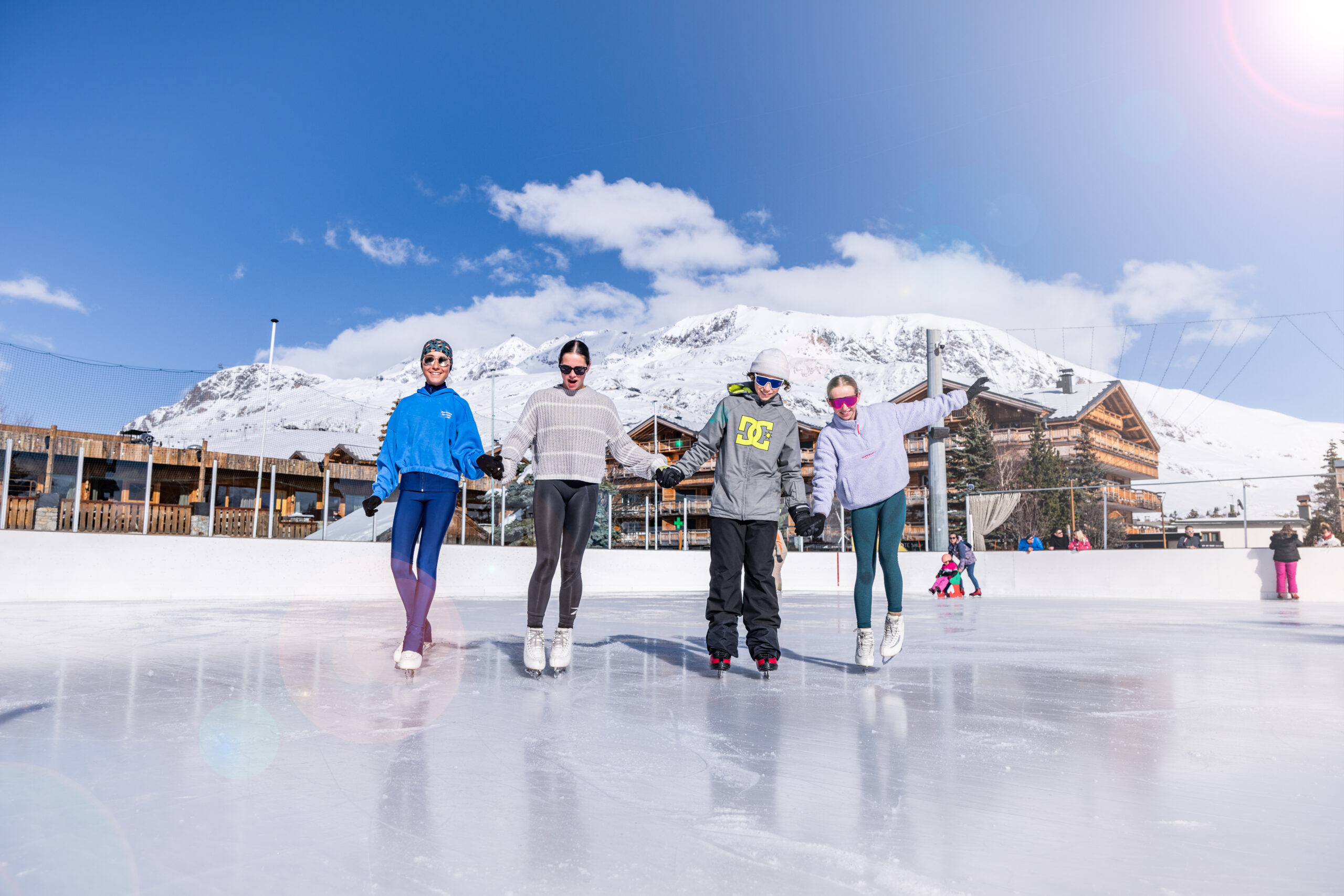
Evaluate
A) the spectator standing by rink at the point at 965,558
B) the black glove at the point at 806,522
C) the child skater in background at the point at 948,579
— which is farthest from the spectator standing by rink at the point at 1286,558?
the black glove at the point at 806,522

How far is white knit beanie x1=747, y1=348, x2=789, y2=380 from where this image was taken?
3.56 metres

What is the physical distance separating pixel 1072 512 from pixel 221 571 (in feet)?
47.2

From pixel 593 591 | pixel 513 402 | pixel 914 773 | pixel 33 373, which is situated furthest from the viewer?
pixel 513 402

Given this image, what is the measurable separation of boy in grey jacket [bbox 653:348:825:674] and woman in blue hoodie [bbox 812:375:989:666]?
232 millimetres

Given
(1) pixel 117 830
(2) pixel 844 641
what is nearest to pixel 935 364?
(2) pixel 844 641

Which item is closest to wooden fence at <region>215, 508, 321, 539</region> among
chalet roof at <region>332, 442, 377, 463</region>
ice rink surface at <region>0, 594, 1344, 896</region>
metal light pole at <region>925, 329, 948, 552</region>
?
ice rink surface at <region>0, 594, 1344, 896</region>

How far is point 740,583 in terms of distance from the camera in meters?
3.54

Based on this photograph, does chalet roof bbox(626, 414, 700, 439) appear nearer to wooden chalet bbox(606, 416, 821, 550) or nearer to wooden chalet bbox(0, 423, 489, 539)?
wooden chalet bbox(606, 416, 821, 550)

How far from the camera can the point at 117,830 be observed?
139cm

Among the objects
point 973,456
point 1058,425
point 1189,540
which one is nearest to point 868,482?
point 1189,540

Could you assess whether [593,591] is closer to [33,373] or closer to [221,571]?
[221,571]

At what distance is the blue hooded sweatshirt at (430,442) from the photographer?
11.2ft

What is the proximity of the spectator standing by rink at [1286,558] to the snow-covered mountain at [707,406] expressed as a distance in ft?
4.90

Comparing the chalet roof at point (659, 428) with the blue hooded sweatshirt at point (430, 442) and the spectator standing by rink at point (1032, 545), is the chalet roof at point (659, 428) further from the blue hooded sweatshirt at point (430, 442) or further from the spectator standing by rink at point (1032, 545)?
the blue hooded sweatshirt at point (430, 442)
